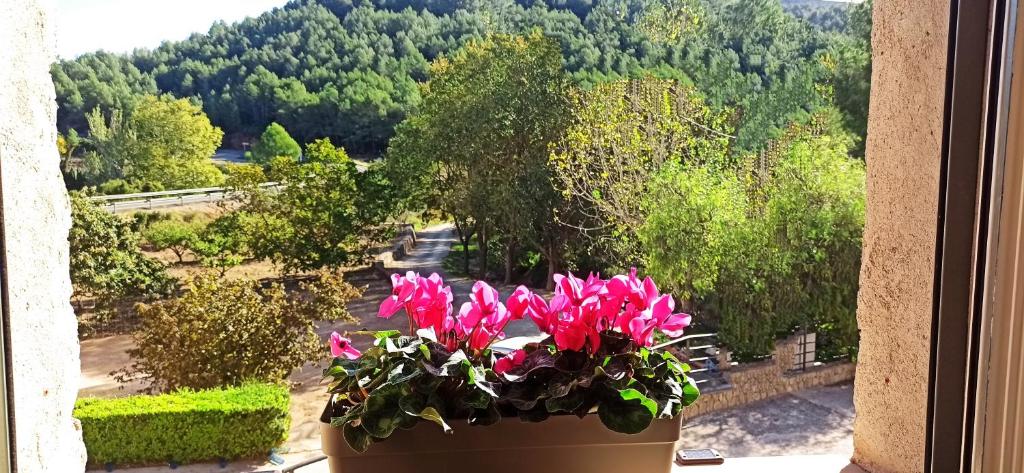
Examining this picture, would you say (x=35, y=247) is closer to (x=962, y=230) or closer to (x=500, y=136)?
(x=962, y=230)

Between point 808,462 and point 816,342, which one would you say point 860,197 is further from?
point 808,462

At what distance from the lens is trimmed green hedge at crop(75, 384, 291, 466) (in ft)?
14.7

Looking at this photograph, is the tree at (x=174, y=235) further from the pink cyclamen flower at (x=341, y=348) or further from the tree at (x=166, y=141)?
the pink cyclamen flower at (x=341, y=348)

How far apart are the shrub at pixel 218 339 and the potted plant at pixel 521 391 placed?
4576 millimetres

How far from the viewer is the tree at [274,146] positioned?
16.3ft

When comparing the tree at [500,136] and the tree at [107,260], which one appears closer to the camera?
the tree at [107,260]

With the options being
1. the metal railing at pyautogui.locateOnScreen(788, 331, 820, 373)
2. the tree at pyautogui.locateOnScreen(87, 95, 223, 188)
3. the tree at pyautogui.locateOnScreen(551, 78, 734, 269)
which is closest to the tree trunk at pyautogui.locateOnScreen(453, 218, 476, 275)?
the tree at pyautogui.locateOnScreen(551, 78, 734, 269)

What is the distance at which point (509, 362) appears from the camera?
0.88 metres

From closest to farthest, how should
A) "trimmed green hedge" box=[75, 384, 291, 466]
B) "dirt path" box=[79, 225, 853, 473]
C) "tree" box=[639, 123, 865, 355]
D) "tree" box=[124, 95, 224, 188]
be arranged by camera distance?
1. "trimmed green hedge" box=[75, 384, 291, 466]
2. "tree" box=[124, 95, 224, 188]
3. "dirt path" box=[79, 225, 853, 473]
4. "tree" box=[639, 123, 865, 355]

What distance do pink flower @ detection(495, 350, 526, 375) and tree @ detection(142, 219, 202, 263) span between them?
4.84 m

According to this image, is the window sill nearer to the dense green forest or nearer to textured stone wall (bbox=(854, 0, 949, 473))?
textured stone wall (bbox=(854, 0, 949, 473))

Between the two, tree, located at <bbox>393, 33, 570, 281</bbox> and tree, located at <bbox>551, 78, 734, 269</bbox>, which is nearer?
tree, located at <bbox>393, 33, 570, 281</bbox>

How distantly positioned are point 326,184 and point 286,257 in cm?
62

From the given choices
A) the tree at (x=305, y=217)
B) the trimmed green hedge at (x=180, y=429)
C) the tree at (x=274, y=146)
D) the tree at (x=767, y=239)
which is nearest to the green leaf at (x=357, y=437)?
the trimmed green hedge at (x=180, y=429)
